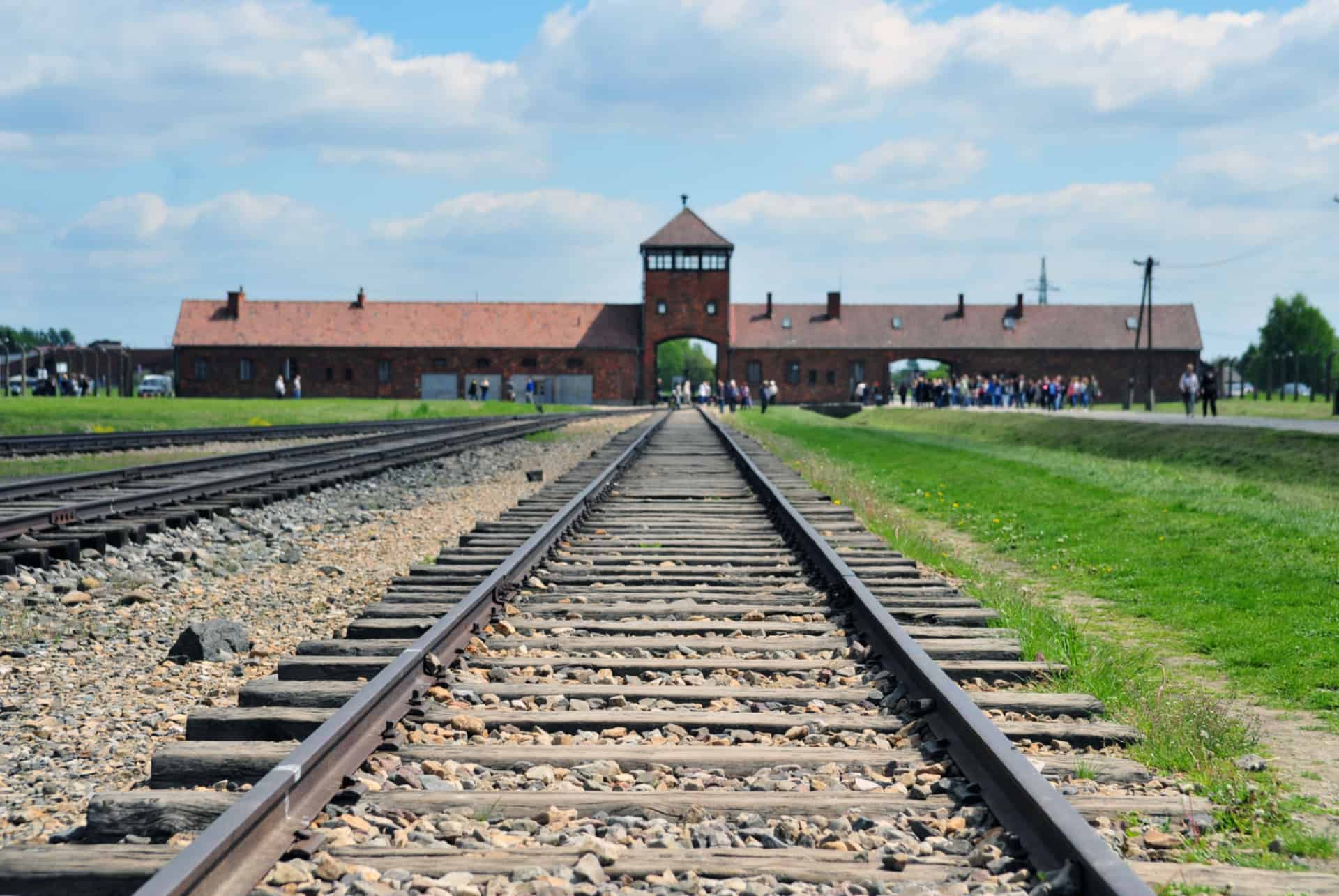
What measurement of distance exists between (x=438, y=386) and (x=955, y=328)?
3502 centimetres

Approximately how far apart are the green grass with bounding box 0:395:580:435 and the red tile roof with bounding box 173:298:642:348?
25151 millimetres

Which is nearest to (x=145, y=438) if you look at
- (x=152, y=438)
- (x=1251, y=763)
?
(x=152, y=438)

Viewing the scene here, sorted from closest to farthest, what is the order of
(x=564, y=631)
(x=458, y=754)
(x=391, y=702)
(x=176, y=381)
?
1. (x=458, y=754)
2. (x=391, y=702)
3. (x=564, y=631)
4. (x=176, y=381)

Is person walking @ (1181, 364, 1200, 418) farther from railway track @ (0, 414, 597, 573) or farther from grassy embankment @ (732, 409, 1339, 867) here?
railway track @ (0, 414, 597, 573)

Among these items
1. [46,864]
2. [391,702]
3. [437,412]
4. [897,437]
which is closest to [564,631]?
[391,702]

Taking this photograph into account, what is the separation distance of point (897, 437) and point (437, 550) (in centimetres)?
2131

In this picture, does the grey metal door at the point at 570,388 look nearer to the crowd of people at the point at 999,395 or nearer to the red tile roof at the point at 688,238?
the red tile roof at the point at 688,238

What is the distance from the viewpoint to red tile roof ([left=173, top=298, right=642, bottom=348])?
76.1 metres

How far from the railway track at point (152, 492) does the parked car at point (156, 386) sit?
66.3 metres

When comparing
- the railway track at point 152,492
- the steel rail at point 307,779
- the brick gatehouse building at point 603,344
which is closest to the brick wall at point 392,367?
the brick gatehouse building at point 603,344

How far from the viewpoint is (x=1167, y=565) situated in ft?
30.5

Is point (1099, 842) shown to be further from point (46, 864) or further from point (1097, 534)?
point (1097, 534)

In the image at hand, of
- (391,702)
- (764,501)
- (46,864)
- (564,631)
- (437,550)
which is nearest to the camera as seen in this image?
(46,864)

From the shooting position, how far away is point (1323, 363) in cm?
4525
